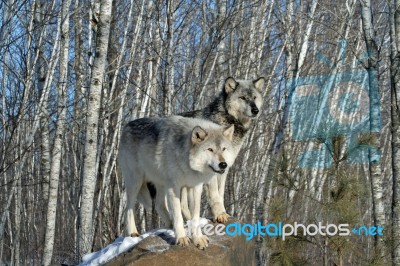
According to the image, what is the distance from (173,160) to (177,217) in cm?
61

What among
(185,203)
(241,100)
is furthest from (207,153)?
(241,100)

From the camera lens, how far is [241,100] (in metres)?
6.46

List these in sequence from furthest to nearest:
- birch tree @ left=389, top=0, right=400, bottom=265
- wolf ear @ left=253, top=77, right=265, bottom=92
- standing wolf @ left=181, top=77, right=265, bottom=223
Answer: birch tree @ left=389, top=0, right=400, bottom=265, wolf ear @ left=253, top=77, right=265, bottom=92, standing wolf @ left=181, top=77, right=265, bottom=223

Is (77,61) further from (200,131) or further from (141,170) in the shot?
(200,131)

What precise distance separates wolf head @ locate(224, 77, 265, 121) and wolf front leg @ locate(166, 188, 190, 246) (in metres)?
1.66

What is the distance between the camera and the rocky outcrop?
507 cm

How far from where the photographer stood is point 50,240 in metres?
9.35

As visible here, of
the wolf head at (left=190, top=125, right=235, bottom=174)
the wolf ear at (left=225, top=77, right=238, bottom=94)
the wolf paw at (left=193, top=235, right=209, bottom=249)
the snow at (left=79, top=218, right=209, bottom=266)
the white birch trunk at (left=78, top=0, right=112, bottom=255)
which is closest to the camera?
the wolf head at (left=190, top=125, right=235, bottom=174)

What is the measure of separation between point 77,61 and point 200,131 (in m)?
7.53

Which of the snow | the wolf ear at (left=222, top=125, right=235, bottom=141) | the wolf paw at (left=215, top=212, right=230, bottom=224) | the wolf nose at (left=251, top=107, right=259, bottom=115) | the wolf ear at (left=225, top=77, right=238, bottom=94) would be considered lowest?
the snow

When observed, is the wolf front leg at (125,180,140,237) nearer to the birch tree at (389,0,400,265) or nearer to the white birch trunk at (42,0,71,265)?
the white birch trunk at (42,0,71,265)

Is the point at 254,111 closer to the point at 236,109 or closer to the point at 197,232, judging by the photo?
the point at 236,109

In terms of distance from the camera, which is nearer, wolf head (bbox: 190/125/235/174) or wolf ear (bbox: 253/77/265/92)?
wolf head (bbox: 190/125/235/174)

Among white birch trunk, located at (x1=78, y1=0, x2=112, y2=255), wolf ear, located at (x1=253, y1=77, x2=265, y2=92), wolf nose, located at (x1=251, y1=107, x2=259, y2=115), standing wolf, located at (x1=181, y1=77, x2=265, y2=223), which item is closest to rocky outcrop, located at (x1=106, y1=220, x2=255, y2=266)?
standing wolf, located at (x1=181, y1=77, x2=265, y2=223)
